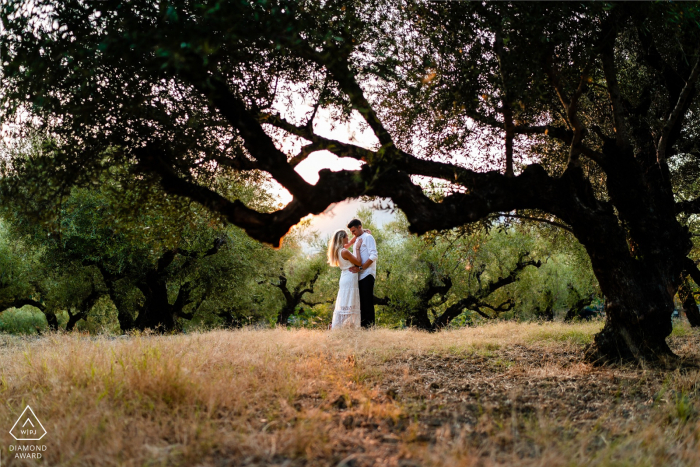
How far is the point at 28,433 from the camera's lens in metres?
4.27

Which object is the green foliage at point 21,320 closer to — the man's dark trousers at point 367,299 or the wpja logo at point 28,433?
the man's dark trousers at point 367,299

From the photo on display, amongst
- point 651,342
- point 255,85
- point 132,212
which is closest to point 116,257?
point 132,212

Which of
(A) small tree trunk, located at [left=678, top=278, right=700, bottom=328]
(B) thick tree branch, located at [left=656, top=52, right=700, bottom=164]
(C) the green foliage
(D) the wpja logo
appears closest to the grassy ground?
(D) the wpja logo

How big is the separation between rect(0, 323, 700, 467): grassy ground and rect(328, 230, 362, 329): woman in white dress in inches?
174

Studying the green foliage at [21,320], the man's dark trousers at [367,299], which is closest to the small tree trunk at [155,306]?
the man's dark trousers at [367,299]

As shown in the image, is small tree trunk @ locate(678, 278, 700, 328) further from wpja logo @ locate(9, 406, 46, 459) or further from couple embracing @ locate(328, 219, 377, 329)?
wpja logo @ locate(9, 406, 46, 459)

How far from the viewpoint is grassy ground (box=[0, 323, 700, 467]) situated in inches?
141

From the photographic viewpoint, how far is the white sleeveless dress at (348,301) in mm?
12383

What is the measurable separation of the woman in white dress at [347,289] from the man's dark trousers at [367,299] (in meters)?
0.25

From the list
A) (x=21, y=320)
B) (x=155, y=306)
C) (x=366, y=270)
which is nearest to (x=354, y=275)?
(x=366, y=270)

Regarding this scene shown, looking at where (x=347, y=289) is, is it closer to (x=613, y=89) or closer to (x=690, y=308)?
(x=613, y=89)

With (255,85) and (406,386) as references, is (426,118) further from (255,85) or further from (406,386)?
(406,386)

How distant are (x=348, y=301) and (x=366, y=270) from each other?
0.96 m

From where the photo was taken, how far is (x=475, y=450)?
3.54 m
